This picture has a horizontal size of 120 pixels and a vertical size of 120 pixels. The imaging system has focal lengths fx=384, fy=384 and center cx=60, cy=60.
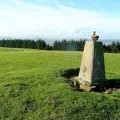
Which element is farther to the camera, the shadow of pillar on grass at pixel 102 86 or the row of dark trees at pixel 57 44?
the row of dark trees at pixel 57 44

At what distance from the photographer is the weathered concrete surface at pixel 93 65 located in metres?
14.7

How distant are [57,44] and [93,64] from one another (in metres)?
70.4

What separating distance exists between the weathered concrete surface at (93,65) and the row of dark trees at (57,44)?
5356cm

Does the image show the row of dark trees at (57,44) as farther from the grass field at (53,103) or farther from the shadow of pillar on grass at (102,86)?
the grass field at (53,103)

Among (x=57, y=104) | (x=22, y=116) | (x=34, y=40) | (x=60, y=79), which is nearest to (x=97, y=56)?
(x=60, y=79)

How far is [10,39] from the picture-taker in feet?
339

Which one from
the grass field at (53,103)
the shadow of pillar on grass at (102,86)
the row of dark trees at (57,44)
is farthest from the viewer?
the row of dark trees at (57,44)

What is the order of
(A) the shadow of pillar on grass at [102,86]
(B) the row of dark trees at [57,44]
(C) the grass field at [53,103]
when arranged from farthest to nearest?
1. (B) the row of dark trees at [57,44]
2. (A) the shadow of pillar on grass at [102,86]
3. (C) the grass field at [53,103]

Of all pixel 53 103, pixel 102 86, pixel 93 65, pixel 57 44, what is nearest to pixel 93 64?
pixel 93 65

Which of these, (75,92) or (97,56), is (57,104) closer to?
(75,92)

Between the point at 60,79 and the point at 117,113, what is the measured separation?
159 inches

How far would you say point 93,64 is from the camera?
A: 14.7 meters

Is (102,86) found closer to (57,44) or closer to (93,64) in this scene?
(93,64)

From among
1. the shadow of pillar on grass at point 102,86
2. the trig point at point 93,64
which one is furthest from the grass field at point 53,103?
the trig point at point 93,64
